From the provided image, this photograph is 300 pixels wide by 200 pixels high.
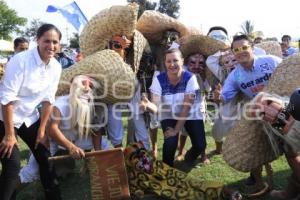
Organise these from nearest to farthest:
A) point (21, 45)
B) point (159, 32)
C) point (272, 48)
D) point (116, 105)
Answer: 1. point (116, 105)
2. point (272, 48)
3. point (159, 32)
4. point (21, 45)

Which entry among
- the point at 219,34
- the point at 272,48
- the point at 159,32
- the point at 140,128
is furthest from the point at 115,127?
the point at 272,48

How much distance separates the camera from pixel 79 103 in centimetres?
351

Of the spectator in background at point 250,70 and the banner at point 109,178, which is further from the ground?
the spectator in background at point 250,70

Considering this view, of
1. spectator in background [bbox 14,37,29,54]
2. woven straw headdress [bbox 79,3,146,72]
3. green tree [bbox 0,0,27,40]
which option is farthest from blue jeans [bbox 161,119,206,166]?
green tree [bbox 0,0,27,40]

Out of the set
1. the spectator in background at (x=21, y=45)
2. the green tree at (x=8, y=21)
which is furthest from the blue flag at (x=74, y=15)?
the green tree at (x=8, y=21)

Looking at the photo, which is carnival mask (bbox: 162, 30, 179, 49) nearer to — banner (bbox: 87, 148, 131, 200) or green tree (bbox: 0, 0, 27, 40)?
banner (bbox: 87, 148, 131, 200)

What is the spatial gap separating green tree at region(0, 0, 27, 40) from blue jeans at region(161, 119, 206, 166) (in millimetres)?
41721

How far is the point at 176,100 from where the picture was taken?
418 centimetres

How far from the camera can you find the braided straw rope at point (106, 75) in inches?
149

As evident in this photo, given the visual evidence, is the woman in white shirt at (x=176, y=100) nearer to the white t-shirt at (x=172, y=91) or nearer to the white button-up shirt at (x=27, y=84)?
the white t-shirt at (x=172, y=91)

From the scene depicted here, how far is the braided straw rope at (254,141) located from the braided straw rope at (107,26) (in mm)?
1757

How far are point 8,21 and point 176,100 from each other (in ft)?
141

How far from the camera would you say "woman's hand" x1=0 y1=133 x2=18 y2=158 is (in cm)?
299

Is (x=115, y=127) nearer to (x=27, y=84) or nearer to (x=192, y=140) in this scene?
(x=192, y=140)
